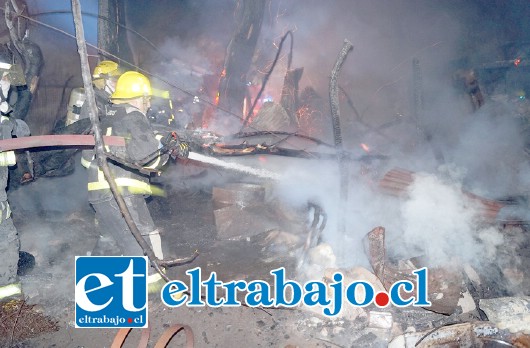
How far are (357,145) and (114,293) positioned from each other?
6629 millimetres

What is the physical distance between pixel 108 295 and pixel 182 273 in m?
1.22

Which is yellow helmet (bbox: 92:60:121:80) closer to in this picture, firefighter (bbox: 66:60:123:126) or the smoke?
firefighter (bbox: 66:60:123:126)

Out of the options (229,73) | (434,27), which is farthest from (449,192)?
(434,27)

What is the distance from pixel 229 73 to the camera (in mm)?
11008

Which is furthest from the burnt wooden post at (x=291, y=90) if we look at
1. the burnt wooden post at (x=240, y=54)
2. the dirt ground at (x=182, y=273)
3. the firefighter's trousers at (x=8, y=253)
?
the firefighter's trousers at (x=8, y=253)

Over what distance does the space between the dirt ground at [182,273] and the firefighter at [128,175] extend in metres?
0.89

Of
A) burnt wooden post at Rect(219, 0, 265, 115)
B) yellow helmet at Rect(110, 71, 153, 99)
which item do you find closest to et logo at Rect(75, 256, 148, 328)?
yellow helmet at Rect(110, 71, 153, 99)

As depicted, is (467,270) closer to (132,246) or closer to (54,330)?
(132,246)

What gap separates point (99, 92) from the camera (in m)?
5.56

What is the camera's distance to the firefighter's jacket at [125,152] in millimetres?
4062

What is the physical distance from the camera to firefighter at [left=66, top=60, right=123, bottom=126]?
542 cm

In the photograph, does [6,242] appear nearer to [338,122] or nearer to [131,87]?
[131,87]

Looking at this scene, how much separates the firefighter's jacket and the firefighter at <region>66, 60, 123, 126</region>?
99 cm

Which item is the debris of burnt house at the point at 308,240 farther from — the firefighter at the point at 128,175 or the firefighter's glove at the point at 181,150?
the firefighter at the point at 128,175
